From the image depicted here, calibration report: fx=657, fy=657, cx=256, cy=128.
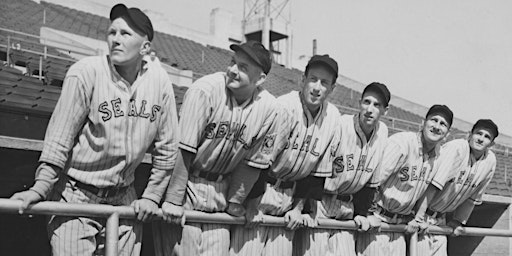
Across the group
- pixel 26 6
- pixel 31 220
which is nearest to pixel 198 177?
pixel 31 220

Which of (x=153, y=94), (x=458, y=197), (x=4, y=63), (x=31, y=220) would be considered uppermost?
(x=4, y=63)

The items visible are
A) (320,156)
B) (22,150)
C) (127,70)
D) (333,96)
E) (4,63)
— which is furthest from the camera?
(333,96)

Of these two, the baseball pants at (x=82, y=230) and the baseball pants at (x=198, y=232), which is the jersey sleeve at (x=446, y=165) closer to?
the baseball pants at (x=198, y=232)

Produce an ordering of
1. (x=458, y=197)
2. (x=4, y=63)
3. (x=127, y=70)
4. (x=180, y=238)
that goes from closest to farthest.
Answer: (x=127, y=70) < (x=180, y=238) < (x=458, y=197) < (x=4, y=63)

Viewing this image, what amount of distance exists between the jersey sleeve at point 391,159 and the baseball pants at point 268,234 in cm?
79

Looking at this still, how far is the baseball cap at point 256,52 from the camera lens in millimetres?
3477

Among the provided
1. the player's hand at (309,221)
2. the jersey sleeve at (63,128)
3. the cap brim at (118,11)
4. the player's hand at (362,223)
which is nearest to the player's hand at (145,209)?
the jersey sleeve at (63,128)

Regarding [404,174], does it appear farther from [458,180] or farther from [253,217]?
A: [253,217]

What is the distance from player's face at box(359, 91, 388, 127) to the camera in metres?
4.23

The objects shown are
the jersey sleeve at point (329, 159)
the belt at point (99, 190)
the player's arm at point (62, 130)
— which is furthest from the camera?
the jersey sleeve at point (329, 159)

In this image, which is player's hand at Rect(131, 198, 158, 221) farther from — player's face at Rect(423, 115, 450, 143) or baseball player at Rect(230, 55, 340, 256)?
player's face at Rect(423, 115, 450, 143)

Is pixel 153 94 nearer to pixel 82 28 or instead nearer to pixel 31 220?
pixel 31 220

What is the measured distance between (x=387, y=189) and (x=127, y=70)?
2209 mm

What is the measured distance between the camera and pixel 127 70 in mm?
3189
